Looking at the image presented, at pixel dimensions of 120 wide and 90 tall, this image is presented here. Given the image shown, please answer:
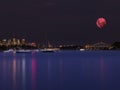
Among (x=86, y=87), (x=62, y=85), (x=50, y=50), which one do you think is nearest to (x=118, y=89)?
(x=86, y=87)

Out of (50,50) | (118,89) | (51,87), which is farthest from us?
(50,50)

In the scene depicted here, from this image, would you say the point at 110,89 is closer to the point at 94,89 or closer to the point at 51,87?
the point at 94,89

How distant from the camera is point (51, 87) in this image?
1969cm

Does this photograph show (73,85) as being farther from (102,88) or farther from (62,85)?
(102,88)

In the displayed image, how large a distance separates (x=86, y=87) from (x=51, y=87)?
1.78m

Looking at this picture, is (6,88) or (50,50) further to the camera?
(50,50)

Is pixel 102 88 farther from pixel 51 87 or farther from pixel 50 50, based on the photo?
pixel 50 50

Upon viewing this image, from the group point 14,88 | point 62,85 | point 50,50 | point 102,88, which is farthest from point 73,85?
point 50,50

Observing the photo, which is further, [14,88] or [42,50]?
[42,50]

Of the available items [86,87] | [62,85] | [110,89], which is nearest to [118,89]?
[110,89]

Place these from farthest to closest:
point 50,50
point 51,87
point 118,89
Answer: point 50,50 → point 51,87 → point 118,89

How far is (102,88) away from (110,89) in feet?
2.01

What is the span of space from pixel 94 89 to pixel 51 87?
7.34 ft

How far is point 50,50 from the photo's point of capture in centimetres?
15862
